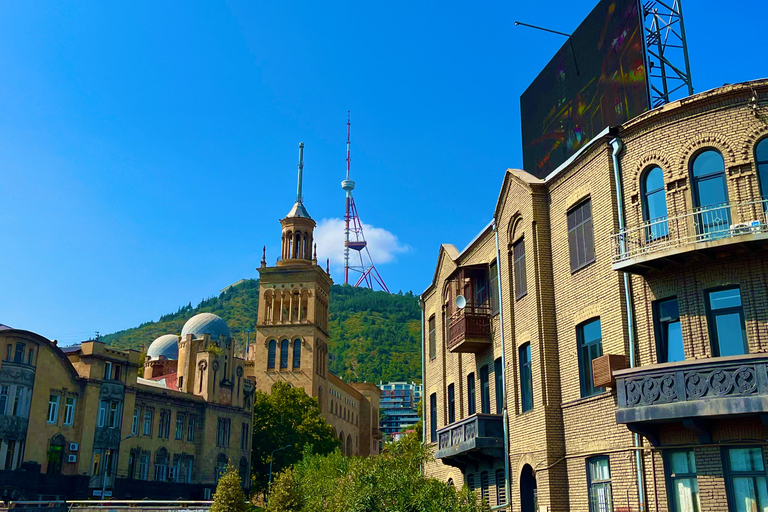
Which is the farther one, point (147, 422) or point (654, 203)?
point (147, 422)

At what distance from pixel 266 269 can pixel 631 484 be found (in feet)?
307

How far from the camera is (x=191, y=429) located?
71.7m

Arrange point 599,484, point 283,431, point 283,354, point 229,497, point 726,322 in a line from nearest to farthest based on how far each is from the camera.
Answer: point 726,322 → point 599,484 → point 229,497 → point 283,431 → point 283,354

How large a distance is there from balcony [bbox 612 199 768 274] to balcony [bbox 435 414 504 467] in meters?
8.74

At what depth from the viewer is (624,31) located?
947 inches

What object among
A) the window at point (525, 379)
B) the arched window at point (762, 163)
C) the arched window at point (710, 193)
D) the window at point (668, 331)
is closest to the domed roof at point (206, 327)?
the window at point (525, 379)

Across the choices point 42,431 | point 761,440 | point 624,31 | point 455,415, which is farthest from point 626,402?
point 42,431

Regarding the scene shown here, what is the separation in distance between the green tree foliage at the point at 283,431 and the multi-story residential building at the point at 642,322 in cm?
5912

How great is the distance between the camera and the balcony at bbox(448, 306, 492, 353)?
29.1 metres

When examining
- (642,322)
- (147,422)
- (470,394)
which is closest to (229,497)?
(470,394)

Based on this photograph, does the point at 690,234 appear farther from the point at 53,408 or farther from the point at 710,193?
the point at 53,408

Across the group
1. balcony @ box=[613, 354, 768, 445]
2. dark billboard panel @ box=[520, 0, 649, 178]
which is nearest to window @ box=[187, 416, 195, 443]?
dark billboard panel @ box=[520, 0, 649, 178]

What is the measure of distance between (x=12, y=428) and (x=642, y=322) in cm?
4821

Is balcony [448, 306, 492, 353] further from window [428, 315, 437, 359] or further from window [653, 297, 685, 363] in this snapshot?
window [653, 297, 685, 363]
